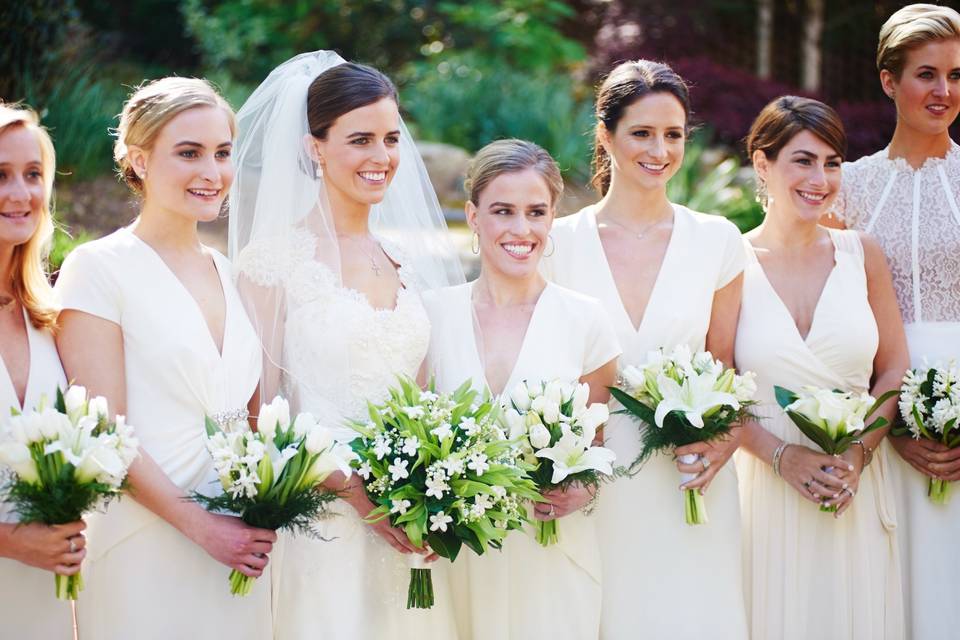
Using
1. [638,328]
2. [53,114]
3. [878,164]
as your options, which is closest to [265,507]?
[638,328]

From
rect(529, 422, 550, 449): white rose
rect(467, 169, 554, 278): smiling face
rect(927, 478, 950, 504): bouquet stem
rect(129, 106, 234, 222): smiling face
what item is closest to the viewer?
rect(529, 422, 550, 449): white rose

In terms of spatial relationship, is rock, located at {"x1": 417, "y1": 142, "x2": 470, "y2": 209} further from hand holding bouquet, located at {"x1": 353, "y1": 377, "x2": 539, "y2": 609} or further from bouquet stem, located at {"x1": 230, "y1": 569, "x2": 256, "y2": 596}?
bouquet stem, located at {"x1": 230, "y1": 569, "x2": 256, "y2": 596}

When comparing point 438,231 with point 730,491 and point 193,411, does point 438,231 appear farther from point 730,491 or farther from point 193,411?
point 730,491

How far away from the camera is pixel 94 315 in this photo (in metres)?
3.92

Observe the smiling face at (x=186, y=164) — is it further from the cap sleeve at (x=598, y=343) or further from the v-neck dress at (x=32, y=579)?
the cap sleeve at (x=598, y=343)

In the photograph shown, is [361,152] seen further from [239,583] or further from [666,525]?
[666,525]

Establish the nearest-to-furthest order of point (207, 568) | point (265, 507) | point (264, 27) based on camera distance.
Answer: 1. point (265, 507)
2. point (207, 568)
3. point (264, 27)

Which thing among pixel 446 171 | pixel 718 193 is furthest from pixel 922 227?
pixel 446 171

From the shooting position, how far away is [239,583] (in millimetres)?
3895

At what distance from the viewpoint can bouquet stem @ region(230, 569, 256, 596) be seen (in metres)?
3.89

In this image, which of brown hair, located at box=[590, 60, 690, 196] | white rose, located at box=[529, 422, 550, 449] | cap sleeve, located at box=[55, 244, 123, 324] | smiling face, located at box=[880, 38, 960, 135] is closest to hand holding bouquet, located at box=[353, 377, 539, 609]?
white rose, located at box=[529, 422, 550, 449]

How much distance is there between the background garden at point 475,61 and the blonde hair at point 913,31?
153 inches

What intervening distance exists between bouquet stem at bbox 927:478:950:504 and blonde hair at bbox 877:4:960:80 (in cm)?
200

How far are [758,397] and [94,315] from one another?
295cm
